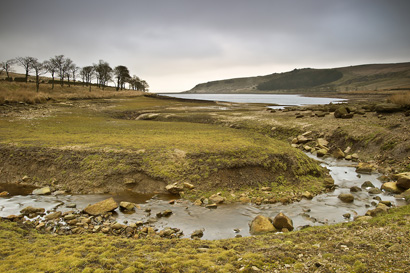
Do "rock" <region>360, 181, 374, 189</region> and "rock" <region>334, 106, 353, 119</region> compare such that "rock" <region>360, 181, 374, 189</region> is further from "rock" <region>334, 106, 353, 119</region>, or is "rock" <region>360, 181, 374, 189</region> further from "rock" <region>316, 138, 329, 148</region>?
"rock" <region>334, 106, 353, 119</region>

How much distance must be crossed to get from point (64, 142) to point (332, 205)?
1715cm

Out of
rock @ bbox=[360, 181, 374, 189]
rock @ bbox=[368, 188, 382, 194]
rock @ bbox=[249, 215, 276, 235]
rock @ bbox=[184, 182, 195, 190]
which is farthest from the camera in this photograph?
rock @ bbox=[360, 181, 374, 189]

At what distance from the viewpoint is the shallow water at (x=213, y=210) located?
9.38 m

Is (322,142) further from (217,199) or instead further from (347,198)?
(217,199)

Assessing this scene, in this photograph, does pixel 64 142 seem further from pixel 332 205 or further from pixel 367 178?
pixel 367 178

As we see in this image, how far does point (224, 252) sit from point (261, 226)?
2749 millimetres

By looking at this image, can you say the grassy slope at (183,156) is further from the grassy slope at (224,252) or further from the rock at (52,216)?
the grassy slope at (224,252)

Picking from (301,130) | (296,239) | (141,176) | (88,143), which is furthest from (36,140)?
(301,130)

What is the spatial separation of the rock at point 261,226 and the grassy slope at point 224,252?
0.85m

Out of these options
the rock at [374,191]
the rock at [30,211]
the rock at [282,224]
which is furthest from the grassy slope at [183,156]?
the rock at [282,224]

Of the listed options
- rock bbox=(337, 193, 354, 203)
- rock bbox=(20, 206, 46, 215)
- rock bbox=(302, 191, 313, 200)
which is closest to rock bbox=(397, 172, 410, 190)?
rock bbox=(337, 193, 354, 203)

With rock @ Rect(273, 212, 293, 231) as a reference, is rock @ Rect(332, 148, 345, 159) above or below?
above

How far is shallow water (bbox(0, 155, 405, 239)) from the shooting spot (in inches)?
369

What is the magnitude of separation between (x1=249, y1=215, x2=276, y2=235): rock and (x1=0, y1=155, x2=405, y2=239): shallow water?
0.28m
